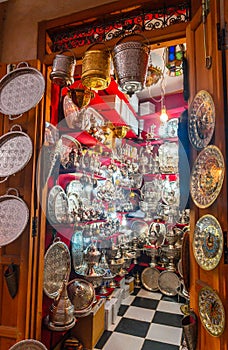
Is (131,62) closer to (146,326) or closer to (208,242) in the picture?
(208,242)

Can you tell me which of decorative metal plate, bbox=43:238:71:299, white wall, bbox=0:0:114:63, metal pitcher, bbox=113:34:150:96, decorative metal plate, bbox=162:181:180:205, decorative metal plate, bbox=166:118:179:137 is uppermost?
white wall, bbox=0:0:114:63

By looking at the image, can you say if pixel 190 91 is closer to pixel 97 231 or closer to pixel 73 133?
pixel 73 133

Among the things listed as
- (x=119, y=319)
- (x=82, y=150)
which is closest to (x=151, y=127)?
(x=82, y=150)

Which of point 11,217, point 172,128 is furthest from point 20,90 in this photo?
point 172,128

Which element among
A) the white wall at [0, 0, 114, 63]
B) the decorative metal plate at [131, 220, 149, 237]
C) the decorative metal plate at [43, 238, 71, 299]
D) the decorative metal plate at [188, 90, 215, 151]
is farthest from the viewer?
the decorative metal plate at [131, 220, 149, 237]

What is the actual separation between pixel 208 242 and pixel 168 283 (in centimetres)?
276

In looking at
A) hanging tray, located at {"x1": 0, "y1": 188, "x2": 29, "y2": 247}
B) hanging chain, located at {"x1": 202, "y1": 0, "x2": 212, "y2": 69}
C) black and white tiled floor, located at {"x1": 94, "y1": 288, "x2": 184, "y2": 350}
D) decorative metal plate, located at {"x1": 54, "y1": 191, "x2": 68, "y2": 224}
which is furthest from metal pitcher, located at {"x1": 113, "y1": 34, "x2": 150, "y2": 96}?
black and white tiled floor, located at {"x1": 94, "y1": 288, "x2": 184, "y2": 350}

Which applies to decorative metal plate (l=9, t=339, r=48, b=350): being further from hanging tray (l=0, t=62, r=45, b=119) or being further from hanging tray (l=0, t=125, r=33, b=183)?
hanging tray (l=0, t=62, r=45, b=119)

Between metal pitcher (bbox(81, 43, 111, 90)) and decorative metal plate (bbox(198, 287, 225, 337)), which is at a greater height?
metal pitcher (bbox(81, 43, 111, 90))

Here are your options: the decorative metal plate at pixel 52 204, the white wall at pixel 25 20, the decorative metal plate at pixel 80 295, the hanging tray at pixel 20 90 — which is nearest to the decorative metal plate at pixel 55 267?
the decorative metal plate at pixel 80 295

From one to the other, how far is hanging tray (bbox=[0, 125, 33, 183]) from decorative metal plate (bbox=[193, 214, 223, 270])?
3.54 ft

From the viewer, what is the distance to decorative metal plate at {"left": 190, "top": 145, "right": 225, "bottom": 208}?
1017 mm

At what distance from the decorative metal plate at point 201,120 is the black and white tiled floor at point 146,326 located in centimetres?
204

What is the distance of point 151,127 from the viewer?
3928 mm
